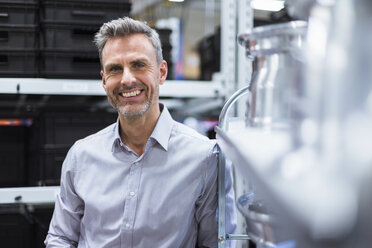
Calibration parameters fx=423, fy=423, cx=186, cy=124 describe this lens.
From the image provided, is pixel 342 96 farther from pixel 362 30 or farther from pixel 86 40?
pixel 86 40

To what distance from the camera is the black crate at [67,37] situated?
1.78 meters

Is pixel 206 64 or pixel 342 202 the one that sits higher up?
pixel 206 64

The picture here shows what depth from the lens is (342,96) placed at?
46 centimetres

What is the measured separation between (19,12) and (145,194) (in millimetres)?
962

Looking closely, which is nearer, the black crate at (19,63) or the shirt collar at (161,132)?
the shirt collar at (161,132)

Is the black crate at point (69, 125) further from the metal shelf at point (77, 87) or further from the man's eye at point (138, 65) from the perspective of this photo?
the man's eye at point (138, 65)

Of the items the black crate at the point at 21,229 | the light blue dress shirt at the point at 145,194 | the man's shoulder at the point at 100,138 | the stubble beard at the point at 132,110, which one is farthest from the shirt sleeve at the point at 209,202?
the black crate at the point at 21,229

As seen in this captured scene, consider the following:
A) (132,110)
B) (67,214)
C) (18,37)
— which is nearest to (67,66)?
(18,37)

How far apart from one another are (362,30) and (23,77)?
155 cm

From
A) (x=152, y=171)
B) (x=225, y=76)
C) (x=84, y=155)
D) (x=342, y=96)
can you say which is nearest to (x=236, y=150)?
(x=342, y=96)

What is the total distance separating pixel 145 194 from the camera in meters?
1.38

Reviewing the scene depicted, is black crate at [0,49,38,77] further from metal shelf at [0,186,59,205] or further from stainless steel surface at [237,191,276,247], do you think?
stainless steel surface at [237,191,276,247]

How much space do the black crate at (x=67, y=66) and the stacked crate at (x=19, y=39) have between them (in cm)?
5

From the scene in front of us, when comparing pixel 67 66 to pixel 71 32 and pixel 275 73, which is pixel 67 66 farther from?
pixel 275 73
